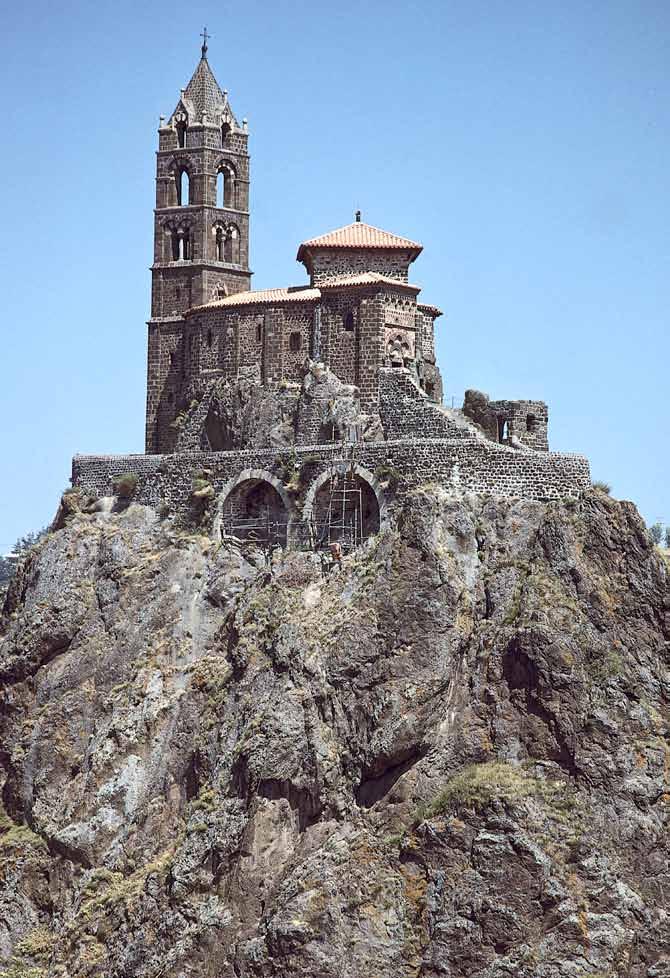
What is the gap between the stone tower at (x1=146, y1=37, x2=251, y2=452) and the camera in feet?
374

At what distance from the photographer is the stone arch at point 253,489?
Result: 329 feet

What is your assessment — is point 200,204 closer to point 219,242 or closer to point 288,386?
point 219,242

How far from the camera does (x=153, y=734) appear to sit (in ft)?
320

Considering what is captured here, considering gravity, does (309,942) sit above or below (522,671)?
below

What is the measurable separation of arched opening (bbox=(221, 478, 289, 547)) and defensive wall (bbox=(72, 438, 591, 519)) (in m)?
0.55

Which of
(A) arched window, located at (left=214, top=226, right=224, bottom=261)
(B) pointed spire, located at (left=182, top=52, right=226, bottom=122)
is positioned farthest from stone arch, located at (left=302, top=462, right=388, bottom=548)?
(B) pointed spire, located at (left=182, top=52, right=226, bottom=122)

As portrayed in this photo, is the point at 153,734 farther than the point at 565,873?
Yes

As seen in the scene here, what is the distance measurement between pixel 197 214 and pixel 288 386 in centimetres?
1428

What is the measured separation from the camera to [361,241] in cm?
10819

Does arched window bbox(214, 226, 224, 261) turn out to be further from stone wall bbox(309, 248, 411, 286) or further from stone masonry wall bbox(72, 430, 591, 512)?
stone masonry wall bbox(72, 430, 591, 512)

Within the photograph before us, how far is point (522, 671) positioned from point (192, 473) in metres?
21.8

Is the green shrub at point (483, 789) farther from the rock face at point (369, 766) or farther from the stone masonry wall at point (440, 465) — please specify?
the stone masonry wall at point (440, 465)

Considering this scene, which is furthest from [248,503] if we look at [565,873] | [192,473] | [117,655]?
[565,873]

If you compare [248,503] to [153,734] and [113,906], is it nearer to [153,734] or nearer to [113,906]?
[153,734]
